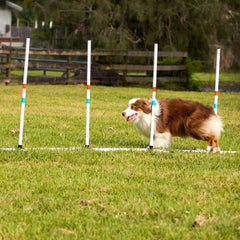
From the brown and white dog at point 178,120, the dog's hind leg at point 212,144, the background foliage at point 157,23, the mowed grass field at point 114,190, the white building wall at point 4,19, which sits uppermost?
the white building wall at point 4,19

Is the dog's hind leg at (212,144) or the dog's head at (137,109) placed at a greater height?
the dog's head at (137,109)

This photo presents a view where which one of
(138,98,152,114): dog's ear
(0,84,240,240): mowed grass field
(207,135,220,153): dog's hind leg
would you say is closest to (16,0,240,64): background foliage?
(0,84,240,240): mowed grass field

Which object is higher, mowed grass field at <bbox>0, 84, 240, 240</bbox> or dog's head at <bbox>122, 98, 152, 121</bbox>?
dog's head at <bbox>122, 98, 152, 121</bbox>

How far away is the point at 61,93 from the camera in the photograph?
17391mm

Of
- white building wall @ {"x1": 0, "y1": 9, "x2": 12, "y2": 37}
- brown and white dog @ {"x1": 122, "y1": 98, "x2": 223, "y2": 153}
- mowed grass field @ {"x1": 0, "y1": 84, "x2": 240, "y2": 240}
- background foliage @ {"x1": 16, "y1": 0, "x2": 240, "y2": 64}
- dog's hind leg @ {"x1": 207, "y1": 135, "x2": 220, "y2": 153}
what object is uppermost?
white building wall @ {"x1": 0, "y1": 9, "x2": 12, "y2": 37}

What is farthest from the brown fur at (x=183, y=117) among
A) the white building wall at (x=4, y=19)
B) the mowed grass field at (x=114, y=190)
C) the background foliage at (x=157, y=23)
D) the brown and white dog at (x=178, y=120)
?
the white building wall at (x=4, y=19)

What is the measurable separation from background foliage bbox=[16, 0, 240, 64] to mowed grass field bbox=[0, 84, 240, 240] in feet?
58.9

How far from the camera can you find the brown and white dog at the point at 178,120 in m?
7.45

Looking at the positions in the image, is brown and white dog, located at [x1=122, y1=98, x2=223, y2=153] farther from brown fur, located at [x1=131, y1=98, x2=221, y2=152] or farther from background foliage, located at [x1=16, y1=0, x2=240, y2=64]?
background foliage, located at [x1=16, y1=0, x2=240, y2=64]

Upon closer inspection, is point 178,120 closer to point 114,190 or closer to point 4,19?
point 114,190

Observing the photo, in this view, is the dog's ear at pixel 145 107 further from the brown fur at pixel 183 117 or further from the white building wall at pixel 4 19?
the white building wall at pixel 4 19

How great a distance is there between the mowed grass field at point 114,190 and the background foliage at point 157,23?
1796cm

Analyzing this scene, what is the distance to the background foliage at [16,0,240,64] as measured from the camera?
86.1 ft

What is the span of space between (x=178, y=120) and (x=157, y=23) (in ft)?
64.2
